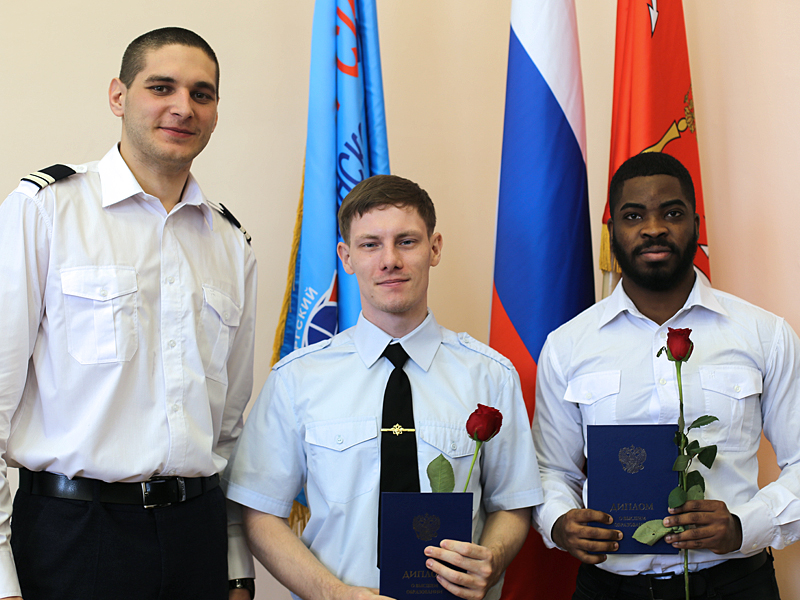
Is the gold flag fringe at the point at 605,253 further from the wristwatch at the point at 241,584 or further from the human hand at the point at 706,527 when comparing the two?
the wristwatch at the point at 241,584

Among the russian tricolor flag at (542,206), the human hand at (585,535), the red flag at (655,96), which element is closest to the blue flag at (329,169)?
the russian tricolor flag at (542,206)

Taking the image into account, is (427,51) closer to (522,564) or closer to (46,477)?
(522,564)

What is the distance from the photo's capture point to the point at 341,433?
1550 mm

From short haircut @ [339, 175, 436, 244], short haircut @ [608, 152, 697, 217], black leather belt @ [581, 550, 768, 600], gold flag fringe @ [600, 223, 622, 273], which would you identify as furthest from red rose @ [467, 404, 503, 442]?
gold flag fringe @ [600, 223, 622, 273]

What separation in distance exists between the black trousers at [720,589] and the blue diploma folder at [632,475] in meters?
0.21

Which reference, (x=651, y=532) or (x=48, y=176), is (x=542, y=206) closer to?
(x=651, y=532)

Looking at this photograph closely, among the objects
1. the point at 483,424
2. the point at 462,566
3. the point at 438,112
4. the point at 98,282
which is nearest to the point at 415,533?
the point at 462,566

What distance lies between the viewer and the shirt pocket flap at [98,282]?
1.39 meters

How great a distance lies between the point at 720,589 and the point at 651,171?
3.24 feet

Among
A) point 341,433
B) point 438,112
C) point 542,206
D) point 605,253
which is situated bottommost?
point 341,433

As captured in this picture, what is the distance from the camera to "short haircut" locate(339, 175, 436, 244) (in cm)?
162

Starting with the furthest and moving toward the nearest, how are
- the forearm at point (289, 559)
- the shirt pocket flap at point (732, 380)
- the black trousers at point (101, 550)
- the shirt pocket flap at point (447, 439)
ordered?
the shirt pocket flap at point (732, 380), the shirt pocket flap at point (447, 439), the forearm at point (289, 559), the black trousers at point (101, 550)

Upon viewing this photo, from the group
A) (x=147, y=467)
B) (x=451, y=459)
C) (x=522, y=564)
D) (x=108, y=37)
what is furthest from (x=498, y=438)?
(x=108, y=37)

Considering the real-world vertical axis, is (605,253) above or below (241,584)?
above
